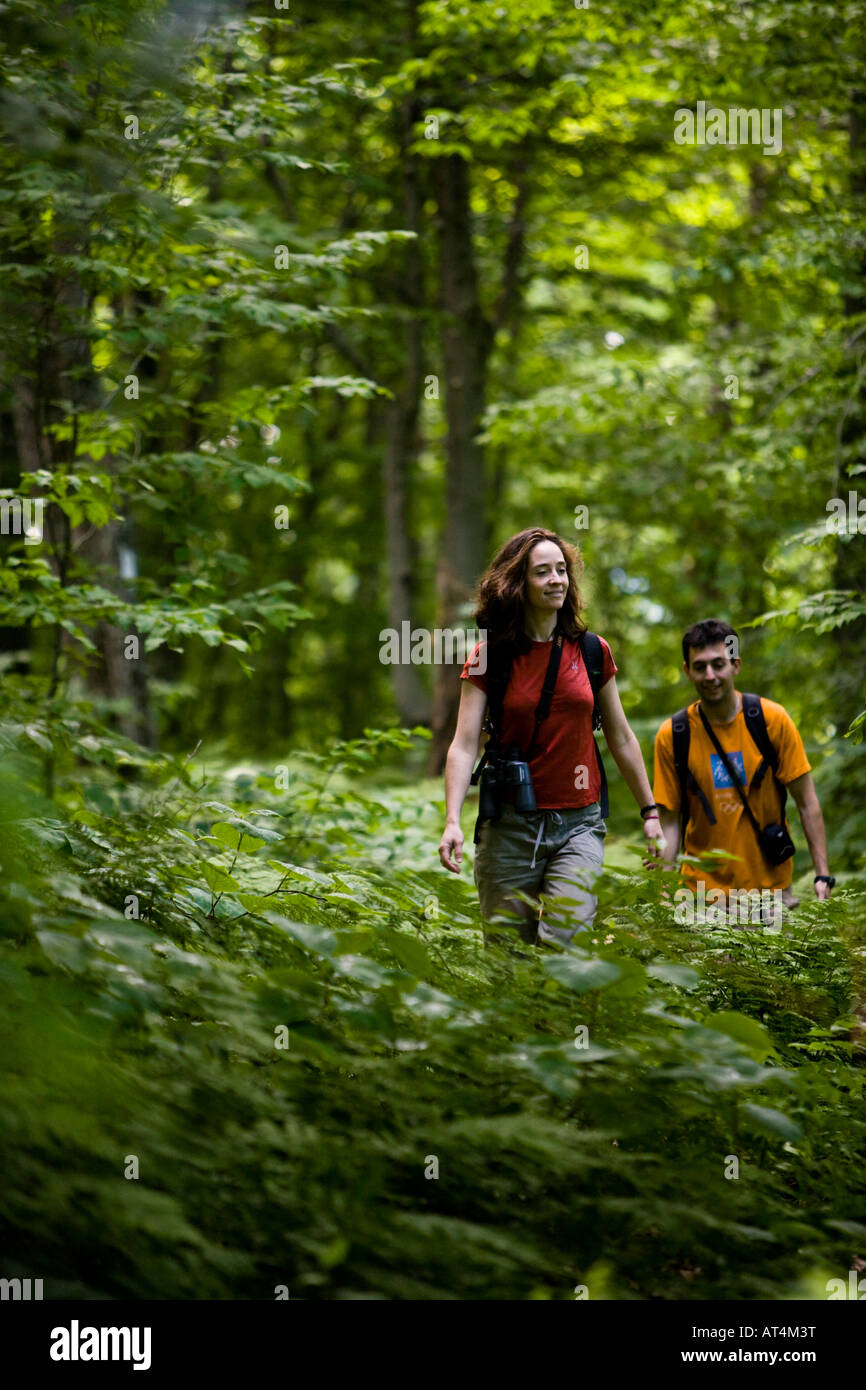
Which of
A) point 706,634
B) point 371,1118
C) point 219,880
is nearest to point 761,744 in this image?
point 706,634

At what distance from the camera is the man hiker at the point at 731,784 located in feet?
18.0

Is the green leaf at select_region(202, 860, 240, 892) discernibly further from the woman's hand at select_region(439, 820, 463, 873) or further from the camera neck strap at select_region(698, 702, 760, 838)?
the camera neck strap at select_region(698, 702, 760, 838)

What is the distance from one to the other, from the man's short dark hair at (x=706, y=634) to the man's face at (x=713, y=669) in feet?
0.06

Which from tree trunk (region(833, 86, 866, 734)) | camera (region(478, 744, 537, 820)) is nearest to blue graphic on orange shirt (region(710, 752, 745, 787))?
camera (region(478, 744, 537, 820))

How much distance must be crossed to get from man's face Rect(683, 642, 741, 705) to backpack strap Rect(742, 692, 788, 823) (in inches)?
6.4

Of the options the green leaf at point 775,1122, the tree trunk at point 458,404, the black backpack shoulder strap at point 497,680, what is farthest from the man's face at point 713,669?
the tree trunk at point 458,404

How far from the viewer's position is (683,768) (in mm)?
5613

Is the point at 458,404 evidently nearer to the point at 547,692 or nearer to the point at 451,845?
the point at 547,692

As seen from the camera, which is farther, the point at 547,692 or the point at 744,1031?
the point at 547,692

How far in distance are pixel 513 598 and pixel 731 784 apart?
1577 mm

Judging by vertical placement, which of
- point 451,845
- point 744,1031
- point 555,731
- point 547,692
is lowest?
point 744,1031

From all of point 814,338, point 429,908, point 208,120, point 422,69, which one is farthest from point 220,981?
point 422,69
